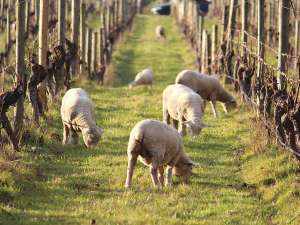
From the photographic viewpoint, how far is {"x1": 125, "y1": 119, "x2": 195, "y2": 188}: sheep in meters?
6.89

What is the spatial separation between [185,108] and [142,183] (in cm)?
356

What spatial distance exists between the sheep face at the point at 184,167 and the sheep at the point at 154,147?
25cm

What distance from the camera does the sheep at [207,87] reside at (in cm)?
1347

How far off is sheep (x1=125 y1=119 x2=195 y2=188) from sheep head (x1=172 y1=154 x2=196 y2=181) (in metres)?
0.24

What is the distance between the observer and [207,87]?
1376 cm

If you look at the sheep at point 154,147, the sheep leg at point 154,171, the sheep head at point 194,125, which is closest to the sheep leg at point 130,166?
the sheep at point 154,147

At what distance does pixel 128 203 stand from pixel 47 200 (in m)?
1.33

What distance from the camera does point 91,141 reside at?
903 centimetres

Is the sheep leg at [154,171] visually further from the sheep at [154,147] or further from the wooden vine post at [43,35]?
the wooden vine post at [43,35]

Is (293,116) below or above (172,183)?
above

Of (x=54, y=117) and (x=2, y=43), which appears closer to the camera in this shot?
(x=54, y=117)

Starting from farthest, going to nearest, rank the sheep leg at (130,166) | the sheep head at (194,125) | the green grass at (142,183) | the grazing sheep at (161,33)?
the grazing sheep at (161,33) < the sheep head at (194,125) < the sheep leg at (130,166) < the green grass at (142,183)

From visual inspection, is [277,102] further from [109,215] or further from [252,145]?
[109,215]

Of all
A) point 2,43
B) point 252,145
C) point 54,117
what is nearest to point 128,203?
point 252,145
